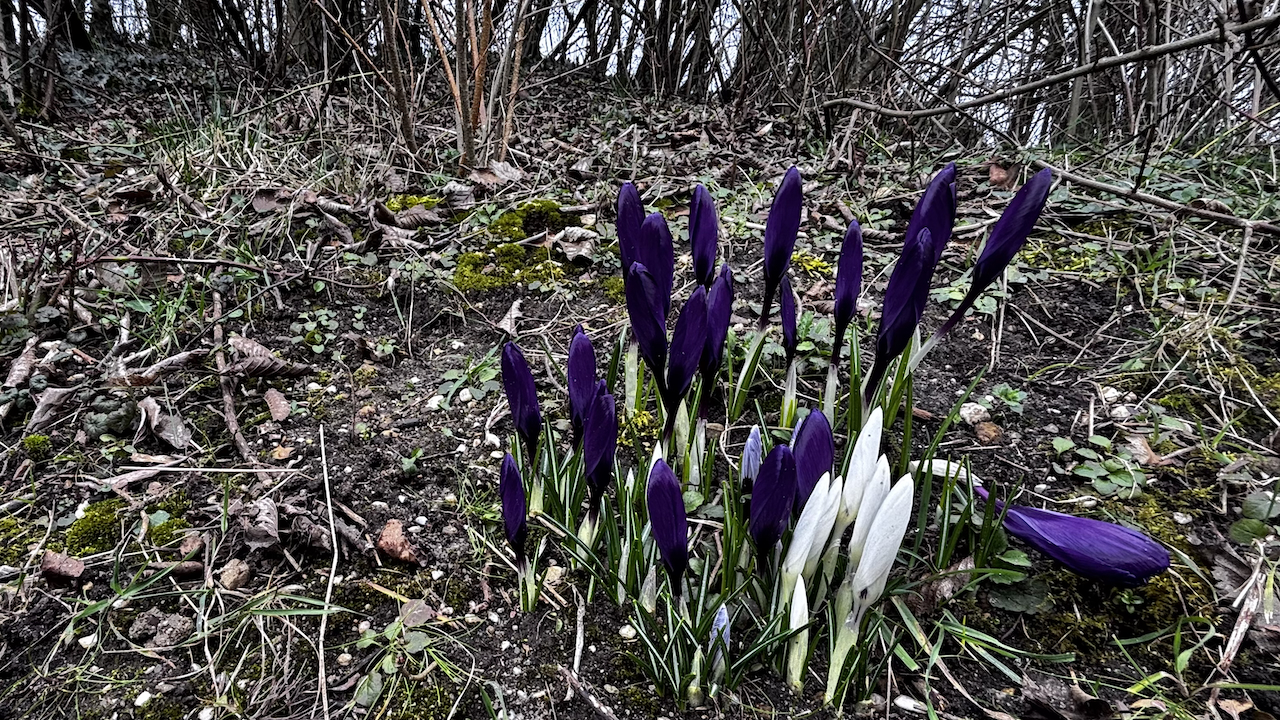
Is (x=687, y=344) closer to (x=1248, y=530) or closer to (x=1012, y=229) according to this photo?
(x=1012, y=229)

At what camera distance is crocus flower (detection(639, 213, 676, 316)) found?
4.74 feet

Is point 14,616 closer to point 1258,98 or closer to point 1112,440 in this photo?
point 1112,440

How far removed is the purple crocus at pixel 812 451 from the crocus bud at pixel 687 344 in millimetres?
240

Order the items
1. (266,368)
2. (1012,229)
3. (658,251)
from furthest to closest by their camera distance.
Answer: (266,368)
(658,251)
(1012,229)

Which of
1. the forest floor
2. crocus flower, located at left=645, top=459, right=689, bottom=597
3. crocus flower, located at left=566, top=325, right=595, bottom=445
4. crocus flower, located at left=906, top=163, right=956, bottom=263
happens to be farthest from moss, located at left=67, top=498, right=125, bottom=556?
crocus flower, located at left=906, top=163, right=956, bottom=263

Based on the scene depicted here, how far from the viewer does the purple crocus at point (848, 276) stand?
57.2 inches

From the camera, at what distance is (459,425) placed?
77.5 inches

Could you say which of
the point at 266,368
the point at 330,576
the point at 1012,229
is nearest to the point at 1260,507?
the point at 1012,229

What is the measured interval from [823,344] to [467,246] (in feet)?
4.95

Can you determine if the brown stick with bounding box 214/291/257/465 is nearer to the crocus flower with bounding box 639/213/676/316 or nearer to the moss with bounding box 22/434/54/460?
the moss with bounding box 22/434/54/460

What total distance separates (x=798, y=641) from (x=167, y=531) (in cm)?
136

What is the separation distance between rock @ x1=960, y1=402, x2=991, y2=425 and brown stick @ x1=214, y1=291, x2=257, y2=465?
1.81 metres

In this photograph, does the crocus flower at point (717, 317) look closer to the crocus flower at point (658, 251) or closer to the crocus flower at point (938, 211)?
the crocus flower at point (658, 251)

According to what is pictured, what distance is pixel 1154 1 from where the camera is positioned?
3.03m
